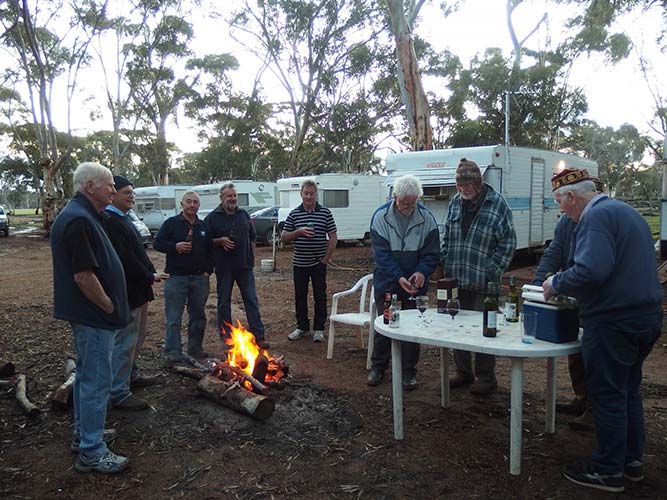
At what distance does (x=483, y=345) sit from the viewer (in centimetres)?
278

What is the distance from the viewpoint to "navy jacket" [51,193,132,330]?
2762 millimetres

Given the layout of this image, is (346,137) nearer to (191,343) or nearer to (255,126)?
(255,126)

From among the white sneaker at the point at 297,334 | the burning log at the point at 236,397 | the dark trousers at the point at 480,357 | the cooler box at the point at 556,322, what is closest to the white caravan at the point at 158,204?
the white sneaker at the point at 297,334

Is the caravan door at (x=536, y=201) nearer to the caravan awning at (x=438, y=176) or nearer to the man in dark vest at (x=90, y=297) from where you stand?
the caravan awning at (x=438, y=176)

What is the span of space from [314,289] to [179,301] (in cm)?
165

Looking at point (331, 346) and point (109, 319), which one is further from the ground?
point (109, 319)

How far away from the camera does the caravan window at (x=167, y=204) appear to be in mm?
23842

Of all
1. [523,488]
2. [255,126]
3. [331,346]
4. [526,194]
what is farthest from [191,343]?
[255,126]

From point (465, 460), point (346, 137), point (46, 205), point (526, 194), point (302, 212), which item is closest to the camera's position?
point (465, 460)

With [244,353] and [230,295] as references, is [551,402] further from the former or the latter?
[230,295]

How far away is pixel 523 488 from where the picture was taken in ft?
9.07

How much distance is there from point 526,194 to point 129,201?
943 cm

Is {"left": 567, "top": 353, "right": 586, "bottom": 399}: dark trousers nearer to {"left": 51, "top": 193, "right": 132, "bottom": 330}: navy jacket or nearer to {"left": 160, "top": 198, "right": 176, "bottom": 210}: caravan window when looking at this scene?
{"left": 51, "top": 193, "right": 132, "bottom": 330}: navy jacket

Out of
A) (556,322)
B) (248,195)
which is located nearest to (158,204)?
(248,195)
